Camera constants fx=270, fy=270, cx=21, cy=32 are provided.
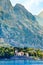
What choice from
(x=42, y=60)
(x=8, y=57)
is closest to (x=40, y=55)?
(x=42, y=60)

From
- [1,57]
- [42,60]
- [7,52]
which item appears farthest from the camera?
[42,60]

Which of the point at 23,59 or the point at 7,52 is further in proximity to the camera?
the point at 23,59

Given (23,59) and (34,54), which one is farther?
(23,59)

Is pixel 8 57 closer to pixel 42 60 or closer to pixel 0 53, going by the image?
pixel 0 53

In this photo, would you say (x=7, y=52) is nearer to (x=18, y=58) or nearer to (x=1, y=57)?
(x=1, y=57)

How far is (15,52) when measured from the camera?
60250 mm

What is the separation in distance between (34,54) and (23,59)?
10.9 meters

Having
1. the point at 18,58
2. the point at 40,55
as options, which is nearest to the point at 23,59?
the point at 18,58

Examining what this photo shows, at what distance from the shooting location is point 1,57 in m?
61.2

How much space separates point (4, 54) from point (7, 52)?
0.81 meters

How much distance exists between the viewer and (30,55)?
193 ft

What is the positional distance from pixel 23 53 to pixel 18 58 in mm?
4733

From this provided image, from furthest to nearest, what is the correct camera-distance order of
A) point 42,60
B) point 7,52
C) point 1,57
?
point 42,60 < point 1,57 < point 7,52

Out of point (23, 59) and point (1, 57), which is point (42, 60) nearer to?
point (23, 59)
